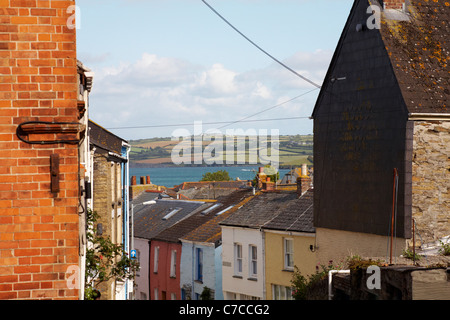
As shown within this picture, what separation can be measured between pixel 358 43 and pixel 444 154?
5.35 meters

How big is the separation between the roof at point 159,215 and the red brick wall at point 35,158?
37199 millimetres

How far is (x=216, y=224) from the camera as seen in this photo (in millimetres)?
40406

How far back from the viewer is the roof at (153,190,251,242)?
41750mm

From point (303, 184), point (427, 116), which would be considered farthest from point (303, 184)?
point (427, 116)

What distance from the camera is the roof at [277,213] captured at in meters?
30.9

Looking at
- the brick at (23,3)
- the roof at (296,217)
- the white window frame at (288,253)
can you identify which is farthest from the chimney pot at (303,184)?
the brick at (23,3)

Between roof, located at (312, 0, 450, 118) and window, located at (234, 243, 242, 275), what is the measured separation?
1351 cm

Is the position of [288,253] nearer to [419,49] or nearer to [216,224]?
[216,224]

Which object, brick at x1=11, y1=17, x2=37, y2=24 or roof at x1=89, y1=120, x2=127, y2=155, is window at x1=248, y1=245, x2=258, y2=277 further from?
brick at x1=11, y1=17, x2=37, y2=24

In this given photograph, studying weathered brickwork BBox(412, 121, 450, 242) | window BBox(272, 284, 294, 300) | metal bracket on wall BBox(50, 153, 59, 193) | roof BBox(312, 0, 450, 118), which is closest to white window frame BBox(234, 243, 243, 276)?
window BBox(272, 284, 294, 300)

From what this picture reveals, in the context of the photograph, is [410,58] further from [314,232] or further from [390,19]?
[314,232]
